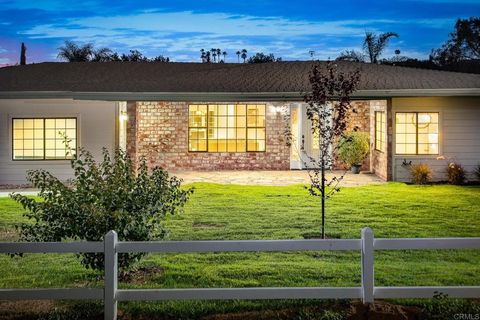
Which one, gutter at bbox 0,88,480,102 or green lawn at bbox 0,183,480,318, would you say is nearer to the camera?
green lawn at bbox 0,183,480,318

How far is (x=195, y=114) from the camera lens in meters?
24.4

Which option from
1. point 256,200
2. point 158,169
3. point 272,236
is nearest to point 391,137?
point 256,200

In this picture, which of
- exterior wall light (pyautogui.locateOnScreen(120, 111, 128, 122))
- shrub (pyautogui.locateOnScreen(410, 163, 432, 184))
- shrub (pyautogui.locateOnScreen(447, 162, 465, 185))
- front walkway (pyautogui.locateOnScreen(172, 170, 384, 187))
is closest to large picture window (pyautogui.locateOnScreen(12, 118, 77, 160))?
exterior wall light (pyautogui.locateOnScreen(120, 111, 128, 122))

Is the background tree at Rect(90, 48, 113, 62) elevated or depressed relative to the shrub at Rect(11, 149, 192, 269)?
elevated

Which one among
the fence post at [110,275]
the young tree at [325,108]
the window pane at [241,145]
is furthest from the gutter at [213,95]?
the fence post at [110,275]

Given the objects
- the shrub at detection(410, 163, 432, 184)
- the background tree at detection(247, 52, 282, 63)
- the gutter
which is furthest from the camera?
the background tree at detection(247, 52, 282, 63)

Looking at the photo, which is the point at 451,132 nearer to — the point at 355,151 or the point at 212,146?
the point at 355,151

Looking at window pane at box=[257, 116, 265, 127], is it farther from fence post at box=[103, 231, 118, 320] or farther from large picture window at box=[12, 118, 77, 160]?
fence post at box=[103, 231, 118, 320]

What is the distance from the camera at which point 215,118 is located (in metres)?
24.4

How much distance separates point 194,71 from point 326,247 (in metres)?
19.0

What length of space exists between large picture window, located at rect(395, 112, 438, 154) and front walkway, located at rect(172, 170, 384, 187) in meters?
1.31

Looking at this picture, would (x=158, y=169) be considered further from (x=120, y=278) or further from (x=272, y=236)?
(x=272, y=236)

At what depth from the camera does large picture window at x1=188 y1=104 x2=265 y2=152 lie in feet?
79.7

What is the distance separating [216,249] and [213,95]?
546 inches
